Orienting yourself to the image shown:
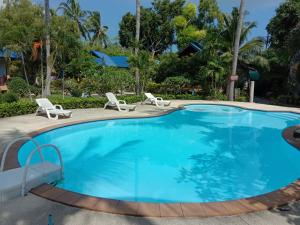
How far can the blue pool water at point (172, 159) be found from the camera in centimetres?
579

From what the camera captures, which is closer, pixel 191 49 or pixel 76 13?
pixel 191 49

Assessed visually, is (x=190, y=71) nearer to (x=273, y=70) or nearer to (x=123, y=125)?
(x=273, y=70)

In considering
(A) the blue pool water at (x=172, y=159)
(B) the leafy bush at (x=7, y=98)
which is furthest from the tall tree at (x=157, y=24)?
(A) the blue pool water at (x=172, y=159)

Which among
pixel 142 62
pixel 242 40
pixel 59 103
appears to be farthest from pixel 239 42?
pixel 59 103

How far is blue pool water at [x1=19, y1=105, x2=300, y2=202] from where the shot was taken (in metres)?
5.79

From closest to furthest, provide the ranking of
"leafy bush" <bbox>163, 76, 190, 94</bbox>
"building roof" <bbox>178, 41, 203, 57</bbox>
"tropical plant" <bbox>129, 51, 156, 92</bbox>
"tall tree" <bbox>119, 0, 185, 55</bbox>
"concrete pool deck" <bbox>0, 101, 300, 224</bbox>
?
"concrete pool deck" <bbox>0, 101, 300, 224</bbox> < "tropical plant" <bbox>129, 51, 156, 92</bbox> < "leafy bush" <bbox>163, 76, 190, 94</bbox> < "building roof" <bbox>178, 41, 203, 57</bbox> < "tall tree" <bbox>119, 0, 185, 55</bbox>

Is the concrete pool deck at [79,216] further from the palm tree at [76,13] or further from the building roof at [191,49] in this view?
the palm tree at [76,13]

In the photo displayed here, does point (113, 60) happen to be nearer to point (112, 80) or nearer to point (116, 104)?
point (112, 80)

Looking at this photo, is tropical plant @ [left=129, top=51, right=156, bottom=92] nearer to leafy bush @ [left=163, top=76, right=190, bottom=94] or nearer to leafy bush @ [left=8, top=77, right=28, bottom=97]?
leafy bush @ [left=163, top=76, right=190, bottom=94]

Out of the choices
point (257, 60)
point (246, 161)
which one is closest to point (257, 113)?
point (257, 60)

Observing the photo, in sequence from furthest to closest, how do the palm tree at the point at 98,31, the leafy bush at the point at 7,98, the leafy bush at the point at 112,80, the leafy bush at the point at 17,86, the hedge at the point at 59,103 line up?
1. the palm tree at the point at 98,31
2. the leafy bush at the point at 112,80
3. the leafy bush at the point at 17,86
4. the leafy bush at the point at 7,98
5. the hedge at the point at 59,103

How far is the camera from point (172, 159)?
7.83 m

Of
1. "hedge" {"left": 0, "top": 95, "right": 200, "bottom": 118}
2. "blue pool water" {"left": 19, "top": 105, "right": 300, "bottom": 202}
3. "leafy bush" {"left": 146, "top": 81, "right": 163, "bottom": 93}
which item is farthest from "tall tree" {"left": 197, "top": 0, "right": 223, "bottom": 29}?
"blue pool water" {"left": 19, "top": 105, "right": 300, "bottom": 202}

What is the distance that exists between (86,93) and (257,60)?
14.4 m
